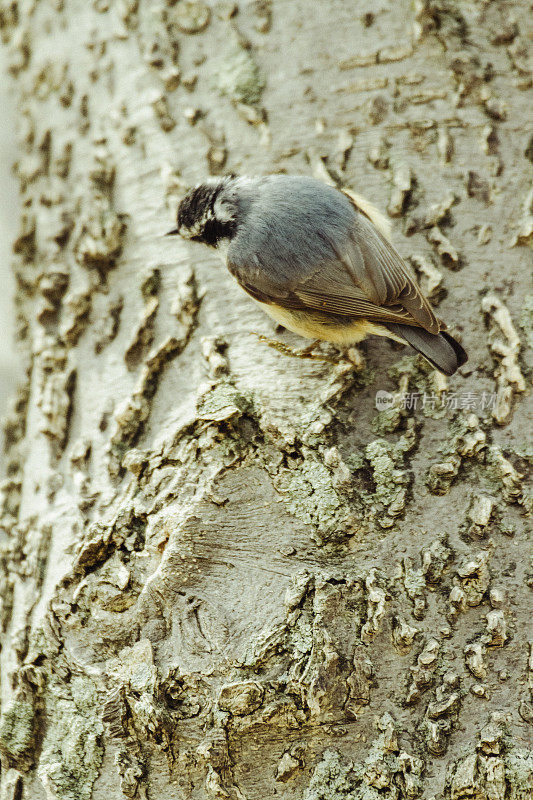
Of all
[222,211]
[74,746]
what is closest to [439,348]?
[222,211]

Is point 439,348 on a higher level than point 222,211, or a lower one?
lower

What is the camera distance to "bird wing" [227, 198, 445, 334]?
71.4 inches

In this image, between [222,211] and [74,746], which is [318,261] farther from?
[74,746]

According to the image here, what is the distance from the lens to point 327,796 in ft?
4.71

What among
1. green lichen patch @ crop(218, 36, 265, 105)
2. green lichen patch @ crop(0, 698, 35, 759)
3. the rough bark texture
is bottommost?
green lichen patch @ crop(0, 698, 35, 759)

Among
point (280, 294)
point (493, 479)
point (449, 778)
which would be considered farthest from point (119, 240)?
point (449, 778)

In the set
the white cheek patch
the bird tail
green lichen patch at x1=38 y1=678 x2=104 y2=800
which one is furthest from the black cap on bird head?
green lichen patch at x1=38 y1=678 x2=104 y2=800

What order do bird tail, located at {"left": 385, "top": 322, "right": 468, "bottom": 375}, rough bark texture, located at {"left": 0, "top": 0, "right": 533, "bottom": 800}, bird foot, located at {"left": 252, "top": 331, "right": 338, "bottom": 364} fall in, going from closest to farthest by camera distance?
rough bark texture, located at {"left": 0, "top": 0, "right": 533, "bottom": 800} → bird tail, located at {"left": 385, "top": 322, "right": 468, "bottom": 375} → bird foot, located at {"left": 252, "top": 331, "right": 338, "bottom": 364}

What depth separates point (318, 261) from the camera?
1.87 m

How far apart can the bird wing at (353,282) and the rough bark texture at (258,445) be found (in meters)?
0.12

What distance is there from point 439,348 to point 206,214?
0.73 metres

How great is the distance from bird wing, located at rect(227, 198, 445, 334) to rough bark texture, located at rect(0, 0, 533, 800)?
0.12 m

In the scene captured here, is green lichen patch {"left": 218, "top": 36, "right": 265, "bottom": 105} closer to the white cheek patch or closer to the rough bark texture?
the rough bark texture

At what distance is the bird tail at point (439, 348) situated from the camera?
1.73m
